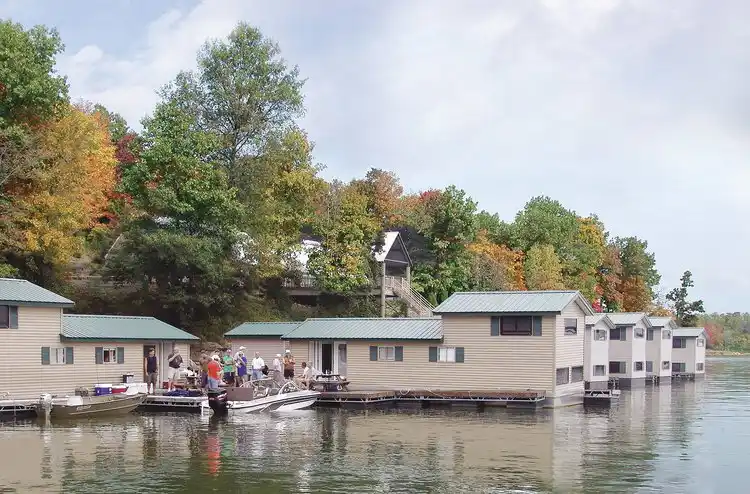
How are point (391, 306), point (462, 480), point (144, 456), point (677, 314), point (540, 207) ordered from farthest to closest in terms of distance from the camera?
point (677, 314), point (540, 207), point (391, 306), point (144, 456), point (462, 480)

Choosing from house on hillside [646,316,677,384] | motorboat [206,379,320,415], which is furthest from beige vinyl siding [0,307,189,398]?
house on hillside [646,316,677,384]

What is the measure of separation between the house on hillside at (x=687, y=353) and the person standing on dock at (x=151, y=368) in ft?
174

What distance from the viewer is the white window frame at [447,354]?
50.9 meters

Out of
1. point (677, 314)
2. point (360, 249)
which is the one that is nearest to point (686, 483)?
point (360, 249)

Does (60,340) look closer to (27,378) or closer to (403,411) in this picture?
(27,378)

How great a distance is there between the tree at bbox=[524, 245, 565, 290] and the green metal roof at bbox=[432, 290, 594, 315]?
36.3 metres

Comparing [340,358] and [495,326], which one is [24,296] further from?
[495,326]

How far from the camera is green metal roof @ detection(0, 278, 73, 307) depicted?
42.4 meters

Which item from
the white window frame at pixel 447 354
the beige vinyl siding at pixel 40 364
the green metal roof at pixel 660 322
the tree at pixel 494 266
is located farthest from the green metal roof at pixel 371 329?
the green metal roof at pixel 660 322

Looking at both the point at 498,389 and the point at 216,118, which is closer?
the point at 498,389

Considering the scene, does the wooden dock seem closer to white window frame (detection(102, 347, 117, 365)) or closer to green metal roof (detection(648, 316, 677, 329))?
white window frame (detection(102, 347, 117, 365))

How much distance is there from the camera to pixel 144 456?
30.9m

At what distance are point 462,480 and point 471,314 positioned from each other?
2317 centimetres

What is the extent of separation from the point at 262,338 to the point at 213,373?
13553mm
